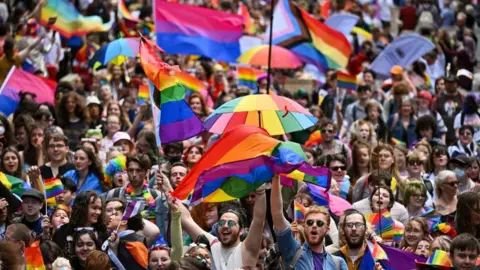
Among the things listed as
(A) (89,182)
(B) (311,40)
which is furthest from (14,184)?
(B) (311,40)

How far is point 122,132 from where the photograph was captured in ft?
57.0

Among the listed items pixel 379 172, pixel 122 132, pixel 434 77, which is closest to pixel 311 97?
pixel 434 77

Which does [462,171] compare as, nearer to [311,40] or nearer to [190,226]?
[190,226]

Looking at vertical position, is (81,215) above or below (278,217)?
below

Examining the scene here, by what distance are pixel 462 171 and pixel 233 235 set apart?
433 cm

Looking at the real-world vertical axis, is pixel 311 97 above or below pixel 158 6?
below

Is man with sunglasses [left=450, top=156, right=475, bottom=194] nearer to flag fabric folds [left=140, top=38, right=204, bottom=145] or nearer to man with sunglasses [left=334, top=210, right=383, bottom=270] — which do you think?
flag fabric folds [left=140, top=38, right=204, bottom=145]

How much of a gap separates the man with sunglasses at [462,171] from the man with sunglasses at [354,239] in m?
3.51

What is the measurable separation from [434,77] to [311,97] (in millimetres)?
2268

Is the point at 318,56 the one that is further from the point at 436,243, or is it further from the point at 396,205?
the point at 436,243

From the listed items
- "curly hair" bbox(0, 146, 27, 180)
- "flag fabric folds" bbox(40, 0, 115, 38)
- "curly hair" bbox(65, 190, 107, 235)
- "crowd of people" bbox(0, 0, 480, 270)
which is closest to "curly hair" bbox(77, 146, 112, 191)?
"crowd of people" bbox(0, 0, 480, 270)

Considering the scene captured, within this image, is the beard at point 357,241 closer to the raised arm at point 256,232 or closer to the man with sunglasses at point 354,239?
the man with sunglasses at point 354,239

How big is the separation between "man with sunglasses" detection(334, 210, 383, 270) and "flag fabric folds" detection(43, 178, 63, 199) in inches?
131

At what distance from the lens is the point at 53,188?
14.5m
